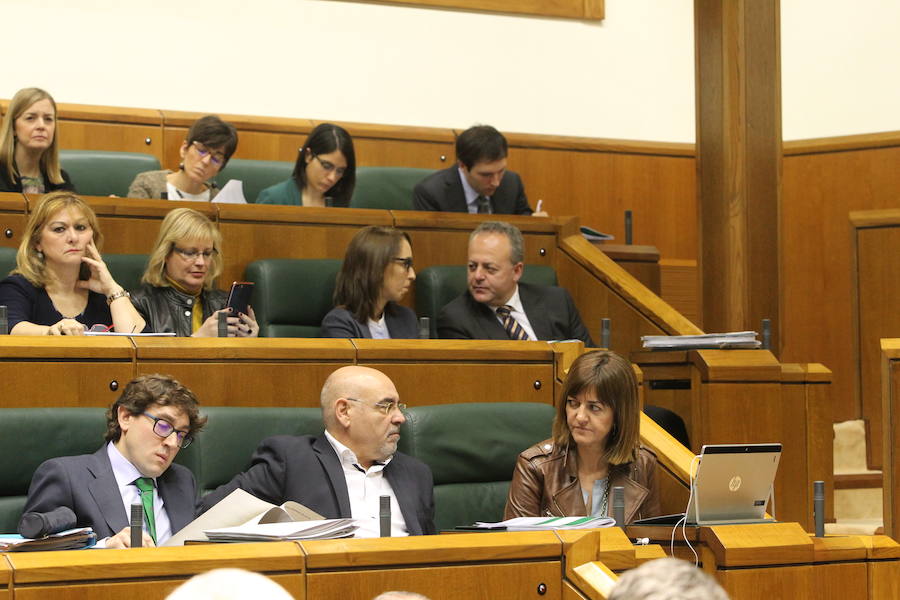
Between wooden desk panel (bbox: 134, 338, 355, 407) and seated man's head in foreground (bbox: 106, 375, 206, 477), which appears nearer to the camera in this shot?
seated man's head in foreground (bbox: 106, 375, 206, 477)

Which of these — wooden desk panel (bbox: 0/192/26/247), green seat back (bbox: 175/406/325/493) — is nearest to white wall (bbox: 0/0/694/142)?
wooden desk panel (bbox: 0/192/26/247)

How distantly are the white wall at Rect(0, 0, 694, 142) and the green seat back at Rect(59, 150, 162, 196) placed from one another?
1.62 ft

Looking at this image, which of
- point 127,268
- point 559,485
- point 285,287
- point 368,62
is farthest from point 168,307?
point 368,62

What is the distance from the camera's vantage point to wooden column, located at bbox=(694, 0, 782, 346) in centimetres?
297

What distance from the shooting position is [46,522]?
177 cm

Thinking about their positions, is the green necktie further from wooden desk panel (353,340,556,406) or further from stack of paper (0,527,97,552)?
wooden desk panel (353,340,556,406)

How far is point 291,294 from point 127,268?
32cm

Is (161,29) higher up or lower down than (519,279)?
higher up

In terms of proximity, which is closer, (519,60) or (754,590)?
(754,590)

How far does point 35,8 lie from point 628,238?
68.2 inches

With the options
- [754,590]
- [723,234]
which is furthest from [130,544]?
[723,234]

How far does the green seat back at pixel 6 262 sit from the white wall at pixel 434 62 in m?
1.24

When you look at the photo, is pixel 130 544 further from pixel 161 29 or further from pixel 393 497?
pixel 161 29

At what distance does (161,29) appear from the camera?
395 centimetres
